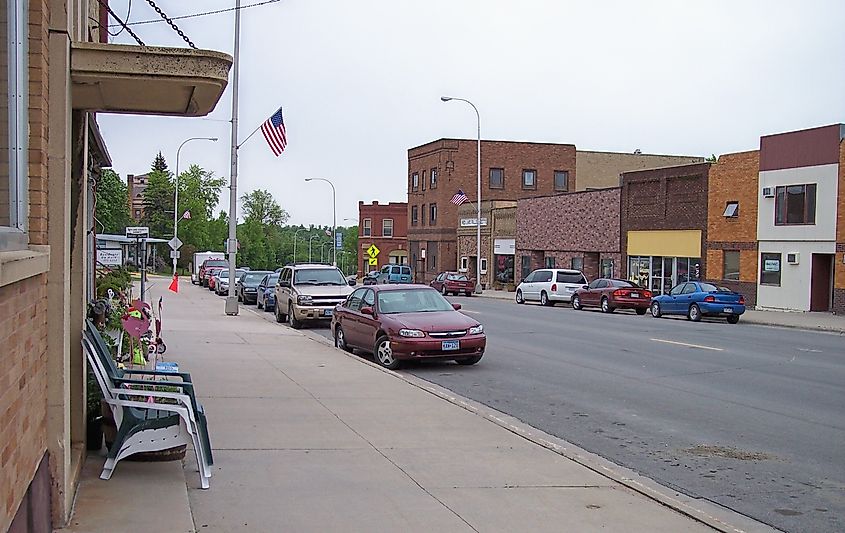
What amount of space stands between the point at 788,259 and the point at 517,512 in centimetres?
3137

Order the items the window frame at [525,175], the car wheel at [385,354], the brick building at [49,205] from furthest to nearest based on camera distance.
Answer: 1. the window frame at [525,175]
2. the car wheel at [385,354]
3. the brick building at [49,205]

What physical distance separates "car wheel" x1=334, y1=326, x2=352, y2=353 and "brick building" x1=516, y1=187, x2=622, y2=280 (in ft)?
94.6

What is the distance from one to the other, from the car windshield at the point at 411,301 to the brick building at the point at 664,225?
25.2m

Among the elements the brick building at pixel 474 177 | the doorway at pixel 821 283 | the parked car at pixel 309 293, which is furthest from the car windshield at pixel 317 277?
the brick building at pixel 474 177

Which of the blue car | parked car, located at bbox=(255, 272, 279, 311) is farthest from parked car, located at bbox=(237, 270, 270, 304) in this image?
the blue car

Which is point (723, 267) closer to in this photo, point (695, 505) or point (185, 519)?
point (695, 505)

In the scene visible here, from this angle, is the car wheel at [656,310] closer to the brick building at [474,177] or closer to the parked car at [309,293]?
the parked car at [309,293]

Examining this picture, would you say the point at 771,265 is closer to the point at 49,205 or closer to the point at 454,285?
the point at 454,285

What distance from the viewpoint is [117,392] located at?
7223 mm

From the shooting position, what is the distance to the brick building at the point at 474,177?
73.1 meters

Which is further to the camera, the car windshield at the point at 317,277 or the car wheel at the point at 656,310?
the car wheel at the point at 656,310

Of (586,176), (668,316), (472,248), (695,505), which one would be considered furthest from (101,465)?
(586,176)

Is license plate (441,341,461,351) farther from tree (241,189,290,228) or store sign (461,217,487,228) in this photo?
tree (241,189,290,228)

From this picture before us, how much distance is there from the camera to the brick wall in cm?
414
